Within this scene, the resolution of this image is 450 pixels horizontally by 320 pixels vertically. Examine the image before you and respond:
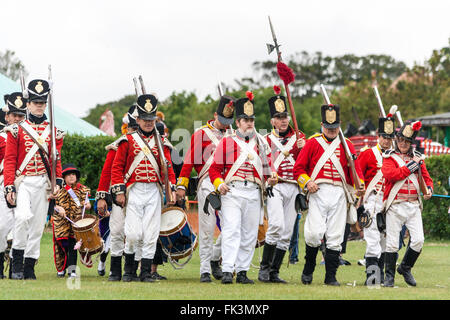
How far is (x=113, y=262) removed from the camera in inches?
465

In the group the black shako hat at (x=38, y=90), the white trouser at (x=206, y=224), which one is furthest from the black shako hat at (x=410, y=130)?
the black shako hat at (x=38, y=90)

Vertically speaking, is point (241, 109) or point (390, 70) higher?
point (390, 70)

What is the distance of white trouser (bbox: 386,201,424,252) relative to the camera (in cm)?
1160

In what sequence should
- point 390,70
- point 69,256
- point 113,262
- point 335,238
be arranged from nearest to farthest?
point 335,238, point 113,262, point 69,256, point 390,70

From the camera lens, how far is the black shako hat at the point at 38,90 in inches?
444

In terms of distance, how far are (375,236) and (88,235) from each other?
14.3 feet

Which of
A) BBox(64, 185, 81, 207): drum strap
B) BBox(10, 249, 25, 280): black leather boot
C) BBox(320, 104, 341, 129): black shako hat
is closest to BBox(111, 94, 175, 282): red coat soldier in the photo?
BBox(10, 249, 25, 280): black leather boot

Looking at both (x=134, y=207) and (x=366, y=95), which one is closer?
(x=134, y=207)

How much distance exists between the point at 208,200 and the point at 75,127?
15.4 m

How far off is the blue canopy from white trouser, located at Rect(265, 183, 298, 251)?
1304cm

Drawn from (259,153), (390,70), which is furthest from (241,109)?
(390,70)

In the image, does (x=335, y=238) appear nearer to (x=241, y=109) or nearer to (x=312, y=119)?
(x=241, y=109)

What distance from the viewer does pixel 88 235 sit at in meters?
12.5

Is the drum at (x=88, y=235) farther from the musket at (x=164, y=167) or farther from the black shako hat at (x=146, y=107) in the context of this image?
the black shako hat at (x=146, y=107)
